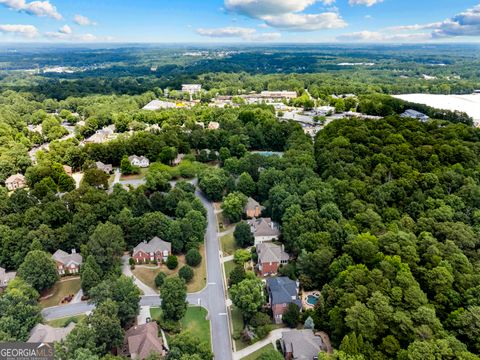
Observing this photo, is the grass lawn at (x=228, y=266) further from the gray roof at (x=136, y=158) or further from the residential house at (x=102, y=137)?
the residential house at (x=102, y=137)

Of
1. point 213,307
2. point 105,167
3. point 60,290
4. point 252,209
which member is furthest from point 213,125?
point 213,307


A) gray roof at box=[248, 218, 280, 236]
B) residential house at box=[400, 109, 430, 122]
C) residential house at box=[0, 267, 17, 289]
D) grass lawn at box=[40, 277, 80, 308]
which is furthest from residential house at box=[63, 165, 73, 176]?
residential house at box=[400, 109, 430, 122]

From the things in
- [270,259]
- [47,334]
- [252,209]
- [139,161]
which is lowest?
[270,259]

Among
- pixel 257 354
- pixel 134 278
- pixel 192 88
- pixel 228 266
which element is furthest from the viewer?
pixel 192 88

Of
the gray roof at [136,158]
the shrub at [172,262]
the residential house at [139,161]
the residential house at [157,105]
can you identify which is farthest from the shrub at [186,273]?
the residential house at [157,105]

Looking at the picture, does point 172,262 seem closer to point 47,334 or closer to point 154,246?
point 154,246

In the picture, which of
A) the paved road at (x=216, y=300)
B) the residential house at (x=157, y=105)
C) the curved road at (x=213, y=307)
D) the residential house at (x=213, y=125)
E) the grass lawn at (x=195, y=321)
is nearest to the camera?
the paved road at (x=216, y=300)

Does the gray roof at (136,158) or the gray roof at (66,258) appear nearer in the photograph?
the gray roof at (66,258)
